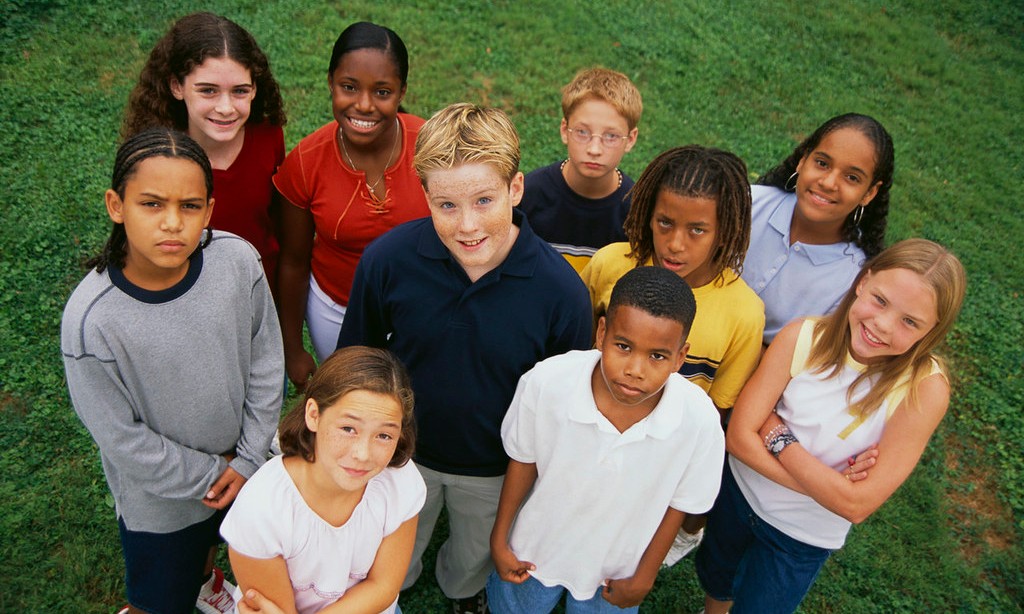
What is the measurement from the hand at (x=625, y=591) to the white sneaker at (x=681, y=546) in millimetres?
943

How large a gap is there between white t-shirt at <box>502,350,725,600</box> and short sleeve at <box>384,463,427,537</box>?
0.35 metres

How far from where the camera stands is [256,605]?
7.25ft

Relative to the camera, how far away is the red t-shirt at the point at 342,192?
2.94m

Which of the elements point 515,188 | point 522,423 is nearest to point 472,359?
point 522,423

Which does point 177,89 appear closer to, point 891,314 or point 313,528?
point 313,528

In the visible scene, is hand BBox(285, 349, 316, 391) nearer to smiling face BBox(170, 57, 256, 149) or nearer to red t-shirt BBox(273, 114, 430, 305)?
red t-shirt BBox(273, 114, 430, 305)

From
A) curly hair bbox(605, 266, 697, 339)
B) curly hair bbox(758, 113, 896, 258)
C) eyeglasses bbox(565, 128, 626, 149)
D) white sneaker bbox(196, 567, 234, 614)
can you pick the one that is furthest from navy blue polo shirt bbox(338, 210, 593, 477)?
white sneaker bbox(196, 567, 234, 614)

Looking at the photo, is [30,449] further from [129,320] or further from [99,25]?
[99,25]

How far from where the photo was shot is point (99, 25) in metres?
6.23

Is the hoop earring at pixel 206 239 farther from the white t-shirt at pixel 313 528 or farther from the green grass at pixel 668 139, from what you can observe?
the green grass at pixel 668 139

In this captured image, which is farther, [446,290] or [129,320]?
[446,290]

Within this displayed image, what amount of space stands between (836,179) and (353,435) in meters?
2.08

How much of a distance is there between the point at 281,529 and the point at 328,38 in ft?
18.0

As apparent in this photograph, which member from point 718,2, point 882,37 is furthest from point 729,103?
point 882,37
